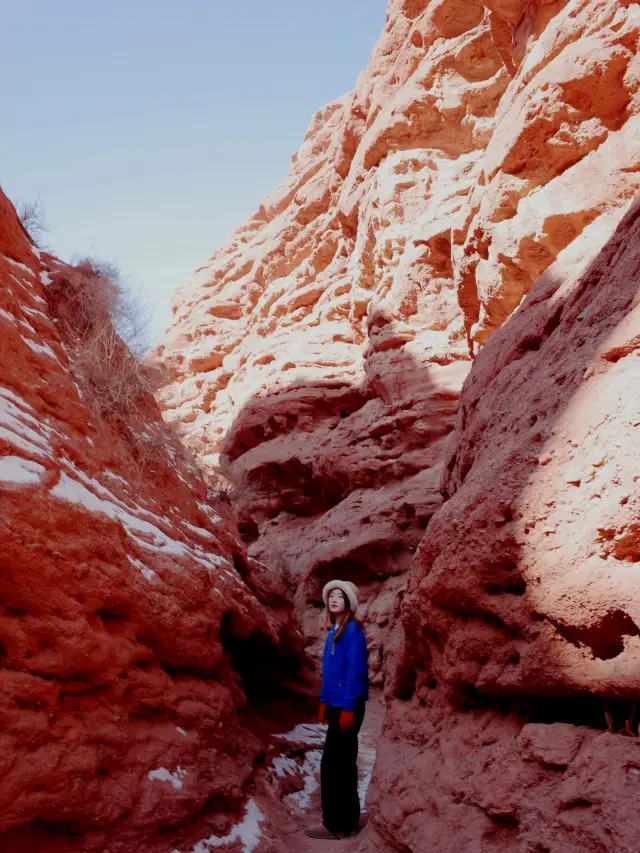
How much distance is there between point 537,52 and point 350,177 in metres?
10.3

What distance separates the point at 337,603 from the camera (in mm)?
5387

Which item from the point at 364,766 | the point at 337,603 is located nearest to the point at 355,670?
the point at 337,603

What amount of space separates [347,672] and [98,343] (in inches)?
144

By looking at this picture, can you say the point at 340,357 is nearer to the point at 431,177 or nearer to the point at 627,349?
the point at 431,177

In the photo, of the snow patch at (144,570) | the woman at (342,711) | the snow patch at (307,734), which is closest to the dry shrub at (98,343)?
the snow patch at (144,570)

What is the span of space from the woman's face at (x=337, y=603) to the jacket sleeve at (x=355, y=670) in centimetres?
22

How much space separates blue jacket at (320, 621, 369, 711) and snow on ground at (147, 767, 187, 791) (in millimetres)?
1405

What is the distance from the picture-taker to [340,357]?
1603 cm

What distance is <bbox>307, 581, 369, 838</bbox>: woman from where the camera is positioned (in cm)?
492

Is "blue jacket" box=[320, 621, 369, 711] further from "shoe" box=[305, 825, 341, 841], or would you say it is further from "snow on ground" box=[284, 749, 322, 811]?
"snow on ground" box=[284, 749, 322, 811]

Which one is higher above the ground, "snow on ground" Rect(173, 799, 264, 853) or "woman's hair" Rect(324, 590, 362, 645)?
"woman's hair" Rect(324, 590, 362, 645)

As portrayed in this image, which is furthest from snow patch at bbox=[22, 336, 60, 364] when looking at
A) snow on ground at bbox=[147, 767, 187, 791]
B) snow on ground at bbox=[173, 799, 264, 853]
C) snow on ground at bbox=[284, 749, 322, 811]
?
snow on ground at bbox=[284, 749, 322, 811]

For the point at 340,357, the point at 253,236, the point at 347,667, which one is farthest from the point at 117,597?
the point at 253,236

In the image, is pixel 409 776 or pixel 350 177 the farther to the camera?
pixel 350 177
